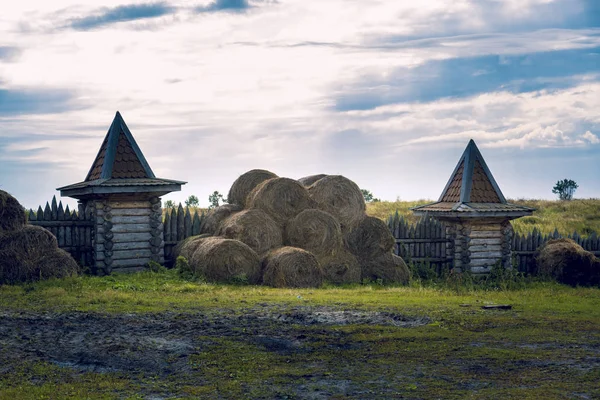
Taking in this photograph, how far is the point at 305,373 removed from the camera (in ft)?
31.7

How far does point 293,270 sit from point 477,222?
835 centimetres

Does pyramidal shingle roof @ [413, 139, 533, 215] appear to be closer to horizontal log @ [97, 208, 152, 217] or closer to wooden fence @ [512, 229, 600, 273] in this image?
wooden fence @ [512, 229, 600, 273]

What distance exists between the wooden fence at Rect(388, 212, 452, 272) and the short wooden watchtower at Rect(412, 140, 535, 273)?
22 centimetres

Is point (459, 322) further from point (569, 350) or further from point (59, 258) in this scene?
point (59, 258)

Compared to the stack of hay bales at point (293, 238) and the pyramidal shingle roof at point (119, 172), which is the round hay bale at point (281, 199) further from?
the pyramidal shingle roof at point (119, 172)

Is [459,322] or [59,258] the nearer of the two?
[459,322]

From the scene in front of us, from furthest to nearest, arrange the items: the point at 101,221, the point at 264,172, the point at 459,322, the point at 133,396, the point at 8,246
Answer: the point at 264,172 < the point at 101,221 < the point at 8,246 < the point at 459,322 < the point at 133,396

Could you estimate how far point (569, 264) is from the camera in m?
24.8

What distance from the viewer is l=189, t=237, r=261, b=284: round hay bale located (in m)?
19.6

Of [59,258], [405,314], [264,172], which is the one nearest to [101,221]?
[59,258]

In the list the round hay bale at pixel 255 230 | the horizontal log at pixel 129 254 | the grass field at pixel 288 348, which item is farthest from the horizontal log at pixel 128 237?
the grass field at pixel 288 348

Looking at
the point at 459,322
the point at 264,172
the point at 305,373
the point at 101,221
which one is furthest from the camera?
the point at 264,172

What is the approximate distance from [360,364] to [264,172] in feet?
45.8

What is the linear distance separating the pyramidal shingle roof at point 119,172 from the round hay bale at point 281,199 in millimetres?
2599
